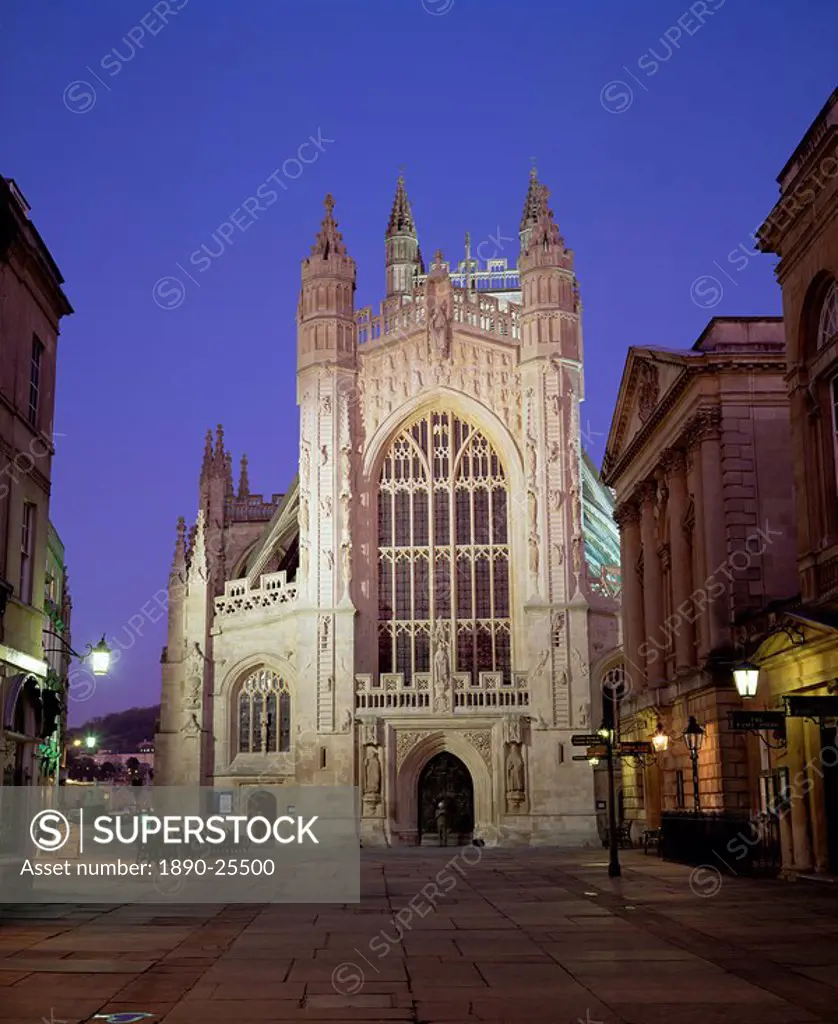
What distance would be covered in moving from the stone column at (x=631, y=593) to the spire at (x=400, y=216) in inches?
1859

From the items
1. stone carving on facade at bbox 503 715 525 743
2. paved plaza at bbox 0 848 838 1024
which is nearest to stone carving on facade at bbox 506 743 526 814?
stone carving on facade at bbox 503 715 525 743

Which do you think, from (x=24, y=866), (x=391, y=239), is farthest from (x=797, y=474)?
(x=391, y=239)

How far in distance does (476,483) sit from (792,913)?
3378cm

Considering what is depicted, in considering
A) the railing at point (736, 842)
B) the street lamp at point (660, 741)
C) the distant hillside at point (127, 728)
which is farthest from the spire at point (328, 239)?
the distant hillside at point (127, 728)

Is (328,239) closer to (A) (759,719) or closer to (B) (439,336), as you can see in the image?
(B) (439,336)

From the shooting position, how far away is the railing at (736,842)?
26.3m

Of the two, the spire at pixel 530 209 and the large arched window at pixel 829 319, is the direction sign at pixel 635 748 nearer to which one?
the large arched window at pixel 829 319

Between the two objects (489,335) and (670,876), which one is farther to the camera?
(489,335)

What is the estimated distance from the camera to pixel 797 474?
24719mm

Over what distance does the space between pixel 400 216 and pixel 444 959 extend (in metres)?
77.2

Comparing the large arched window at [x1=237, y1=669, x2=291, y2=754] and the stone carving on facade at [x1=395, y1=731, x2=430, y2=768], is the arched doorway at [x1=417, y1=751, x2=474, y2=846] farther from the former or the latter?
the large arched window at [x1=237, y1=669, x2=291, y2=754]

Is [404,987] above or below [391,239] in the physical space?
below

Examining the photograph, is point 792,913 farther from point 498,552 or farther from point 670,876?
point 498,552

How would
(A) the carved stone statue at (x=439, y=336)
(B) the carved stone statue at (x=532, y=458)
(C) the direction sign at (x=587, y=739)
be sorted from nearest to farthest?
1. (C) the direction sign at (x=587, y=739)
2. (B) the carved stone statue at (x=532, y=458)
3. (A) the carved stone statue at (x=439, y=336)
